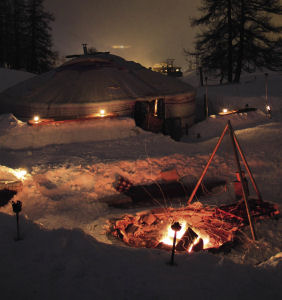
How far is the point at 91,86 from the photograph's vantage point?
10.4m

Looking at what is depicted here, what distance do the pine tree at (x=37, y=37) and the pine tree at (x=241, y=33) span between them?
34.4 ft

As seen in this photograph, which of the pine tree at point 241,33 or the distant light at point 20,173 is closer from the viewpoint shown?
the distant light at point 20,173

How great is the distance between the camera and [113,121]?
362 inches

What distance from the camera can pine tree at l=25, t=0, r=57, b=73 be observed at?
20.6 metres

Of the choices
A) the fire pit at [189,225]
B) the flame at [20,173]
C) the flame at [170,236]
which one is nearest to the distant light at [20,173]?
the flame at [20,173]

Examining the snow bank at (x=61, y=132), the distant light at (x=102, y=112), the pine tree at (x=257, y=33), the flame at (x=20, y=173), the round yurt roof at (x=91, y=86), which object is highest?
the pine tree at (x=257, y=33)

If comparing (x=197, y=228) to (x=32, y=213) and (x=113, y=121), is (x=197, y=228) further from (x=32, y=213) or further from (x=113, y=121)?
(x=113, y=121)

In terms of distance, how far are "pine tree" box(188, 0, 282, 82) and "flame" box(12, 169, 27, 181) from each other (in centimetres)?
1442

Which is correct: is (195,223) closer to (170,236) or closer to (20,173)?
(170,236)

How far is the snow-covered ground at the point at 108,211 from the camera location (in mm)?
2807

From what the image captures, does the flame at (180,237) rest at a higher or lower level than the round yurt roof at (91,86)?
lower

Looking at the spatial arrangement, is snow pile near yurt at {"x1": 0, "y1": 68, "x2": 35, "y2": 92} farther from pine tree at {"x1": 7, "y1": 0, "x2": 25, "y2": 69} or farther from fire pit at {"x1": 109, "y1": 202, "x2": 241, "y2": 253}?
fire pit at {"x1": 109, "y1": 202, "x2": 241, "y2": 253}

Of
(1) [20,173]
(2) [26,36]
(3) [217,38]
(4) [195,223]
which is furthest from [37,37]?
(4) [195,223]

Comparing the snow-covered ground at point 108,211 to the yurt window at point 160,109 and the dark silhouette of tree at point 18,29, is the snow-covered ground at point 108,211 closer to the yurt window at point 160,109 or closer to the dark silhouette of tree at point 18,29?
the yurt window at point 160,109
